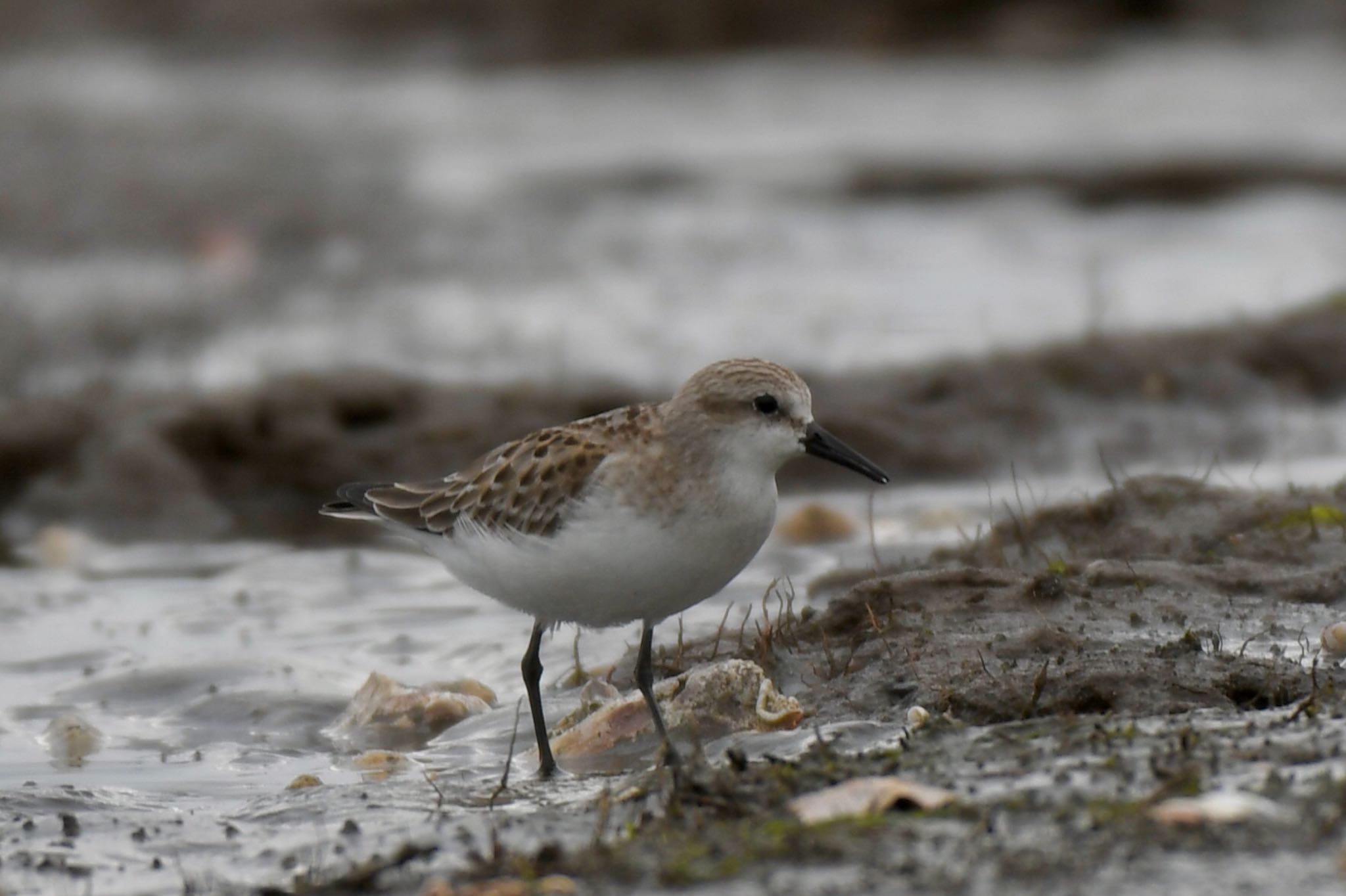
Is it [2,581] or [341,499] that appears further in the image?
[2,581]

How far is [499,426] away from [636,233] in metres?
6.85

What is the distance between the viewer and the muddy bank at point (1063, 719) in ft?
13.0

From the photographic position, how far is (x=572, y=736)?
640 centimetres

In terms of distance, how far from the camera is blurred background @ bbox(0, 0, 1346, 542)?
11.6 meters

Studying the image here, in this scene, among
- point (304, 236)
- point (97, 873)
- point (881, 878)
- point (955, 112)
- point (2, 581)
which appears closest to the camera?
point (881, 878)

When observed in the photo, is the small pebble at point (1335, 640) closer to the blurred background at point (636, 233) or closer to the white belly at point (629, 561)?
the white belly at point (629, 561)

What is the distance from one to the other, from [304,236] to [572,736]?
11.7 m

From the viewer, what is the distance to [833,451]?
6031mm

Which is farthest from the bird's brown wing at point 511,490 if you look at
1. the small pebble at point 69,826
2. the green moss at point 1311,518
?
the green moss at point 1311,518

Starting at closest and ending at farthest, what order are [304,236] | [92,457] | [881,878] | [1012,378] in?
[881,878] → [92,457] → [1012,378] → [304,236]

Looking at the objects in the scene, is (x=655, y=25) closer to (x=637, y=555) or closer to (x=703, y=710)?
(x=703, y=710)

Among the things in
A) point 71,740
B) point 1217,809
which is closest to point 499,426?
point 71,740

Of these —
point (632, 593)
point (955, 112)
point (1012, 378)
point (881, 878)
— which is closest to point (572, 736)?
point (632, 593)

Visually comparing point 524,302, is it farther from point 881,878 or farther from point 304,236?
point 881,878
